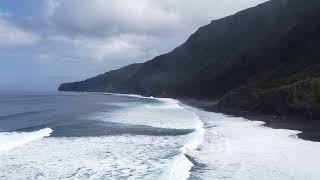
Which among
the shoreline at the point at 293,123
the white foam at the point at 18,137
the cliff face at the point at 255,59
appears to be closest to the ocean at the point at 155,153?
the white foam at the point at 18,137

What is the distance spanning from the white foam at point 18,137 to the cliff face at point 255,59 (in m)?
38.4

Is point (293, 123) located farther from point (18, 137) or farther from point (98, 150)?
point (18, 137)

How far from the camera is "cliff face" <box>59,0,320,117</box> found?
91938mm

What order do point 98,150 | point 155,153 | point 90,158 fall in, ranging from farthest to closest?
point 98,150 < point 155,153 < point 90,158

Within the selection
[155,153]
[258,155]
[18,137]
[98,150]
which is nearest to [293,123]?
[258,155]

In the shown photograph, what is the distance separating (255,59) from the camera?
145 meters

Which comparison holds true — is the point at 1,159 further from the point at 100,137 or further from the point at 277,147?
the point at 277,147

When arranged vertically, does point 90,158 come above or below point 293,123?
below

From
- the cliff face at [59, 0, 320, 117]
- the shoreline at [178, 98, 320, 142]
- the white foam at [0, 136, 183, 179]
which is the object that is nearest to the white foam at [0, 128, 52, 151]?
the white foam at [0, 136, 183, 179]

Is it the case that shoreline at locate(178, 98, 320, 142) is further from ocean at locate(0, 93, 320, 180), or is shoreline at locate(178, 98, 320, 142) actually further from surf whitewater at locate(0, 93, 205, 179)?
surf whitewater at locate(0, 93, 205, 179)

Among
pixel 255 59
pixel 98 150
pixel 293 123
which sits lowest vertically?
pixel 98 150

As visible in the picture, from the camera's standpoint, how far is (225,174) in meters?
29.7

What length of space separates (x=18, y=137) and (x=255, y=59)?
10706cm

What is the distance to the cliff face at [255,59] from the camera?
302ft
